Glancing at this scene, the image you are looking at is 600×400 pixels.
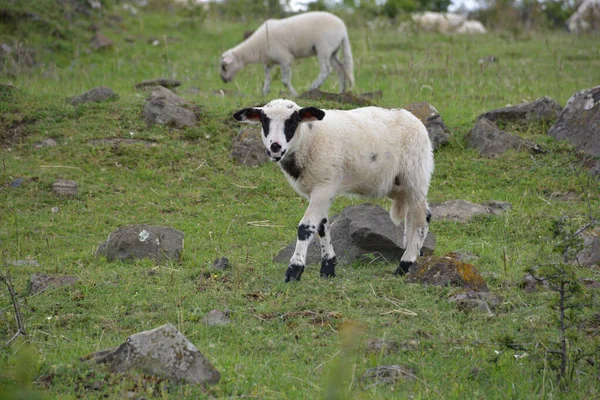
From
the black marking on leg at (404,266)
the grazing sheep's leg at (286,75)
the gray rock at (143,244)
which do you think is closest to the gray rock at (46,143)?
the gray rock at (143,244)

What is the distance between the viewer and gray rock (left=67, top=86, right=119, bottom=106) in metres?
13.7

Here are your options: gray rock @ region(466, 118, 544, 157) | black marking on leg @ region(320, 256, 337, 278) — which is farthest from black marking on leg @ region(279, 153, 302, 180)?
gray rock @ region(466, 118, 544, 157)

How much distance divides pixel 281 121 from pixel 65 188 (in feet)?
15.9

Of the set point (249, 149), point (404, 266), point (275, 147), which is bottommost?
point (249, 149)

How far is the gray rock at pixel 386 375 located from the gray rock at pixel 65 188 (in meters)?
7.00

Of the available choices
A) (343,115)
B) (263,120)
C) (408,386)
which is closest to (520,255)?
(343,115)

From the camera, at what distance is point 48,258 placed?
9086 mm

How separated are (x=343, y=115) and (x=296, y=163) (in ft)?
2.76

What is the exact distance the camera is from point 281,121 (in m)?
7.49

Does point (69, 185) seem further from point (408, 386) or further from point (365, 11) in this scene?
point (365, 11)

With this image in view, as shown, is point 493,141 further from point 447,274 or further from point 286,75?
point 447,274

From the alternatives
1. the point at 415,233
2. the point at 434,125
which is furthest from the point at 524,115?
the point at 415,233

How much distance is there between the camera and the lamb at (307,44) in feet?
Result: 54.0

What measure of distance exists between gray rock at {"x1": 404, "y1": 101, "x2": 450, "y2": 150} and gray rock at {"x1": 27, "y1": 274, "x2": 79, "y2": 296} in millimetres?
6712
